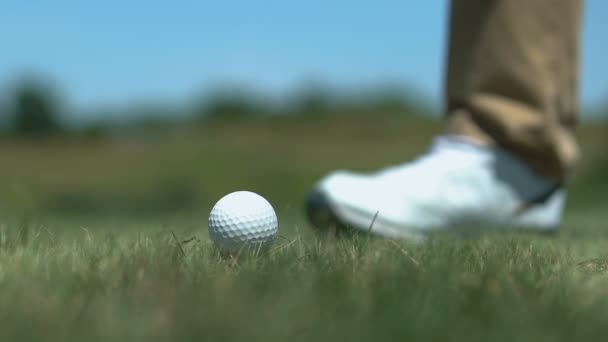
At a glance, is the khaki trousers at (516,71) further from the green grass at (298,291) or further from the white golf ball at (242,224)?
the white golf ball at (242,224)

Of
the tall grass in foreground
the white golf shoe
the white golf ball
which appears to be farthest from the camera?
the white golf shoe

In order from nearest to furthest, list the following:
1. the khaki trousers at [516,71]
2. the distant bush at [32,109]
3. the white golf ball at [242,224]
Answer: the white golf ball at [242,224], the khaki trousers at [516,71], the distant bush at [32,109]

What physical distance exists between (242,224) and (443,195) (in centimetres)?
110

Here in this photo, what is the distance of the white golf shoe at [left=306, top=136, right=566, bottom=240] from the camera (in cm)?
229

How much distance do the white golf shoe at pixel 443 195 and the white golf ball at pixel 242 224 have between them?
24.5 inches

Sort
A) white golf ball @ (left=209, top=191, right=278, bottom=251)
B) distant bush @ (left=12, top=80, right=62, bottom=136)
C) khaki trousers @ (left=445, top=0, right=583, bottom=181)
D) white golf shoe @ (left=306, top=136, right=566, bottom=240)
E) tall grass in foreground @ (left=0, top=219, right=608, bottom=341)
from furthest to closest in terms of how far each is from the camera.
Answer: distant bush @ (left=12, top=80, right=62, bottom=136) < khaki trousers @ (left=445, top=0, right=583, bottom=181) < white golf shoe @ (left=306, top=136, right=566, bottom=240) < white golf ball @ (left=209, top=191, right=278, bottom=251) < tall grass in foreground @ (left=0, top=219, right=608, bottom=341)

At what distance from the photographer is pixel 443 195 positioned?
245cm

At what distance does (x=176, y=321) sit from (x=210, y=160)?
37.4 ft

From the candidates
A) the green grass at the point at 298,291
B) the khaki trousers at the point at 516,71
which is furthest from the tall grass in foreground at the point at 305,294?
the khaki trousers at the point at 516,71

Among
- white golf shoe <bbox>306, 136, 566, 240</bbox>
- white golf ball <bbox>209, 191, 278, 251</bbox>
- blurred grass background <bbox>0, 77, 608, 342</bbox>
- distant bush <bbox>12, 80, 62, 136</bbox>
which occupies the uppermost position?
blurred grass background <bbox>0, 77, 608, 342</bbox>

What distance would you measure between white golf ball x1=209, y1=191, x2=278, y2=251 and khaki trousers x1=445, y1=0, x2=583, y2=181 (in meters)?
1.13

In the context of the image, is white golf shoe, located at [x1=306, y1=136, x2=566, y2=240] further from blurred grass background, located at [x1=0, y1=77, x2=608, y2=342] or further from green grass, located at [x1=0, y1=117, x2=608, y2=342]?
green grass, located at [x1=0, y1=117, x2=608, y2=342]

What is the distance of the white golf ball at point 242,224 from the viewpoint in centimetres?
155

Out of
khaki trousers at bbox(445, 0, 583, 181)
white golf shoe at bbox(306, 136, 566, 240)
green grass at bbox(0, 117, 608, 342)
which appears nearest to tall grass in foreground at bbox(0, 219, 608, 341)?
green grass at bbox(0, 117, 608, 342)
